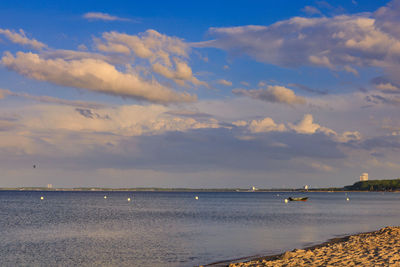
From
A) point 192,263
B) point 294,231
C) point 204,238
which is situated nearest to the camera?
point 192,263

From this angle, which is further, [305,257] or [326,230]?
[326,230]

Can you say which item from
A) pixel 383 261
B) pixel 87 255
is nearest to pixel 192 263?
pixel 87 255

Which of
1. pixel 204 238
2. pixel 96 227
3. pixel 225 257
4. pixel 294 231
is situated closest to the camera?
pixel 225 257

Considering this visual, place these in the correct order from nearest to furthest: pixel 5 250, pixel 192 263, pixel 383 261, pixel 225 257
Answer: pixel 383 261 < pixel 192 263 < pixel 225 257 < pixel 5 250

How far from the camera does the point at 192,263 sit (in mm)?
35656

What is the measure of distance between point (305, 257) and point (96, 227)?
42056 mm

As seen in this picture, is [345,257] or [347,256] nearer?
Result: [345,257]

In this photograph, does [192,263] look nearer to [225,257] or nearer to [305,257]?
[225,257]

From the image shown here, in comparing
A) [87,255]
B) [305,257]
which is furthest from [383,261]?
[87,255]

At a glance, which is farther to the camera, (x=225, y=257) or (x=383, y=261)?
(x=225, y=257)

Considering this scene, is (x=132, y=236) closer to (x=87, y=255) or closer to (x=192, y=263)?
(x=87, y=255)

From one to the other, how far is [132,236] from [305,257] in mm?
28249

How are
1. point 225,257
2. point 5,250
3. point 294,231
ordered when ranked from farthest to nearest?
1. point 294,231
2. point 5,250
3. point 225,257

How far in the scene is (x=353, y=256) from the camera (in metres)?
30.2
